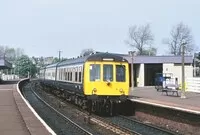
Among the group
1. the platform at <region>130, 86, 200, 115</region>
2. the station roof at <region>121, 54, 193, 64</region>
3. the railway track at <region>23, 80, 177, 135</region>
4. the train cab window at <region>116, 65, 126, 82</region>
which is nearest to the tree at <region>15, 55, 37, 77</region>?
the station roof at <region>121, 54, 193, 64</region>

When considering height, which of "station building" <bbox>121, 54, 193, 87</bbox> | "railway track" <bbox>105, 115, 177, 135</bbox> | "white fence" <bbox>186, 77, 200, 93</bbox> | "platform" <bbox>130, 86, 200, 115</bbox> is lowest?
"railway track" <bbox>105, 115, 177, 135</bbox>

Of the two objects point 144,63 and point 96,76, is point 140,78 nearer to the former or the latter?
point 144,63

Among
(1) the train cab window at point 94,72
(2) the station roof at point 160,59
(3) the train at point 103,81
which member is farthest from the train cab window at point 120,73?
(2) the station roof at point 160,59

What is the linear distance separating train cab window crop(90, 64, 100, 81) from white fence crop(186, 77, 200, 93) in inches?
732

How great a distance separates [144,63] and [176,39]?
51.4 m

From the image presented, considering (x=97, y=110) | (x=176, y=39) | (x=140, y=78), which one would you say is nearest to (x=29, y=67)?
(x=176, y=39)

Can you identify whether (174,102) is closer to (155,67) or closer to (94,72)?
(94,72)

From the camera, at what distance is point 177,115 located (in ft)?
59.7

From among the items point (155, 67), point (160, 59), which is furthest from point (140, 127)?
point (155, 67)

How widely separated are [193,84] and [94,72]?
20.1 metres

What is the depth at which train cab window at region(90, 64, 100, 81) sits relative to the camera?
22484mm

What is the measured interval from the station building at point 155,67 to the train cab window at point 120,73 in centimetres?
2854

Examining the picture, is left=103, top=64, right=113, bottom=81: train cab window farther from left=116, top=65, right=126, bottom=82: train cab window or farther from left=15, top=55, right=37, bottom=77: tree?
left=15, top=55, right=37, bottom=77: tree

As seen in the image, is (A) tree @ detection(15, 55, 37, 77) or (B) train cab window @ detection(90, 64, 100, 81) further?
(A) tree @ detection(15, 55, 37, 77)
